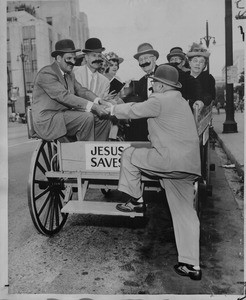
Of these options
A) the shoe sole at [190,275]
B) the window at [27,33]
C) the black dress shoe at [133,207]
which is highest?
the window at [27,33]

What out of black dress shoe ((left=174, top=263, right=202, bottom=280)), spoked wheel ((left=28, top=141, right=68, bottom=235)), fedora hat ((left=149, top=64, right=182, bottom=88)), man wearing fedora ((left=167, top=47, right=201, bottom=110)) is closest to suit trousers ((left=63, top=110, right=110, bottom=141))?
spoked wheel ((left=28, top=141, right=68, bottom=235))

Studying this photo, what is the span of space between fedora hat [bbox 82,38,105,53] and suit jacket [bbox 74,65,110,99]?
0.25 metres

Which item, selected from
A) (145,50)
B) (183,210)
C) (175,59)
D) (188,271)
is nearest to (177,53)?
(175,59)

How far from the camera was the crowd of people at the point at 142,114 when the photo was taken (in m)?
2.87

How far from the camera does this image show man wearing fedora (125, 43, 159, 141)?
3.99m

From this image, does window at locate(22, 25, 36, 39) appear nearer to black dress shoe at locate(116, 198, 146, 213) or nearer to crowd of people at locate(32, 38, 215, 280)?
crowd of people at locate(32, 38, 215, 280)

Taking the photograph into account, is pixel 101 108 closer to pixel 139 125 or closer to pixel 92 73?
pixel 139 125

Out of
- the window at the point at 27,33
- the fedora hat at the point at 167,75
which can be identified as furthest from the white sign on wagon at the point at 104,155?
the window at the point at 27,33

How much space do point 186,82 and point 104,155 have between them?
70.5 inches

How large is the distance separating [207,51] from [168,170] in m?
2.24

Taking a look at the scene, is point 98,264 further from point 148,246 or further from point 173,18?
point 173,18

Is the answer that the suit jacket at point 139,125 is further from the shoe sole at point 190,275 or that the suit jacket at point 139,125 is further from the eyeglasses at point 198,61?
the shoe sole at point 190,275

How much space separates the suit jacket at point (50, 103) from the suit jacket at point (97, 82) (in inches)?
29.0

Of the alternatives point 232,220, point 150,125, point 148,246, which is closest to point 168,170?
point 150,125
